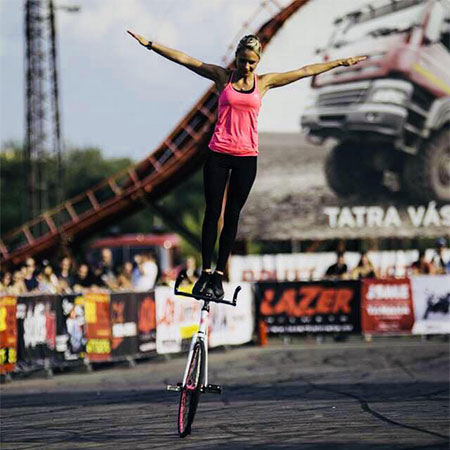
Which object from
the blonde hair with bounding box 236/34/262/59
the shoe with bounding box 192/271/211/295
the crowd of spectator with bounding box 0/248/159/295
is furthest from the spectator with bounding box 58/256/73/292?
the blonde hair with bounding box 236/34/262/59

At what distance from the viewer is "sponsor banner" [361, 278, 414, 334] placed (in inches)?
902

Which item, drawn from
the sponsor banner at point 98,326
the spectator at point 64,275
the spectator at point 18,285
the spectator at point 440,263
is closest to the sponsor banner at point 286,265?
the spectator at point 440,263

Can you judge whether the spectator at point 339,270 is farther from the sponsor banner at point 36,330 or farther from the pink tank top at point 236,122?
the pink tank top at point 236,122

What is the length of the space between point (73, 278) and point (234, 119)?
12687mm

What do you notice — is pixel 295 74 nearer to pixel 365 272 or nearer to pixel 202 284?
pixel 202 284

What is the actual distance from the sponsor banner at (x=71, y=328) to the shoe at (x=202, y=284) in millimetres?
8740

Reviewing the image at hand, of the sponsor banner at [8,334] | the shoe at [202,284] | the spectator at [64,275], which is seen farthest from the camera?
the spectator at [64,275]

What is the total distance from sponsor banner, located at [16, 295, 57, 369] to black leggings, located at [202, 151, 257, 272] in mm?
7932

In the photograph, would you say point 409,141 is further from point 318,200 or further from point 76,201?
point 76,201

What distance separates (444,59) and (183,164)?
7.58 metres

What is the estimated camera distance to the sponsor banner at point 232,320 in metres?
21.9

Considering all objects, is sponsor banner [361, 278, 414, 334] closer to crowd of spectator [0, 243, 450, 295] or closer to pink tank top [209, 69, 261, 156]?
crowd of spectator [0, 243, 450, 295]

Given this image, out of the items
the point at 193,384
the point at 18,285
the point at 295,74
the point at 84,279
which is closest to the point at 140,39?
the point at 295,74

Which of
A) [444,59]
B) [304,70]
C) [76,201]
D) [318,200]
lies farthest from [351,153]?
[304,70]
